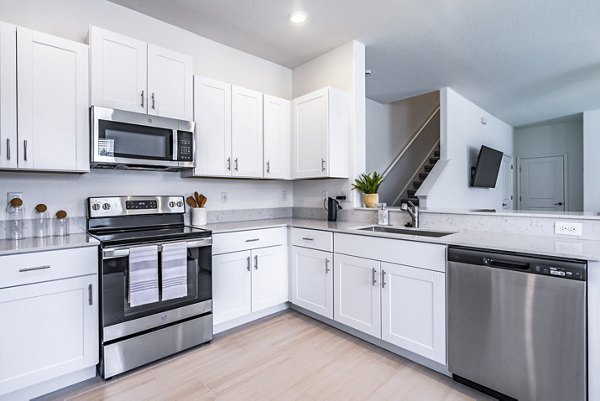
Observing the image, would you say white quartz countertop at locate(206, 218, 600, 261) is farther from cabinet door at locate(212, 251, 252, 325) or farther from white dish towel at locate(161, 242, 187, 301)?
white dish towel at locate(161, 242, 187, 301)

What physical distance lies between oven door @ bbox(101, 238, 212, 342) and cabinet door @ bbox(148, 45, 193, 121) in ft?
3.58

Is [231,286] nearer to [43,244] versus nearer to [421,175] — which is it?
[43,244]

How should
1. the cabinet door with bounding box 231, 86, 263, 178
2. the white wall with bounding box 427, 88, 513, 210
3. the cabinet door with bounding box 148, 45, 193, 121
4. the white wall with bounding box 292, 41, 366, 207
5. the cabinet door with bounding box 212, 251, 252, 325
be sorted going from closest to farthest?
1. the cabinet door with bounding box 148, 45, 193, 121
2. the cabinet door with bounding box 212, 251, 252, 325
3. the cabinet door with bounding box 231, 86, 263, 178
4. the white wall with bounding box 292, 41, 366, 207
5. the white wall with bounding box 427, 88, 513, 210

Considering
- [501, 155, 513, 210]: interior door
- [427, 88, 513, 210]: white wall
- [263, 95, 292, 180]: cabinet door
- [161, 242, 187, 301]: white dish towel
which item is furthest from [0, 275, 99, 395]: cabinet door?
[501, 155, 513, 210]: interior door

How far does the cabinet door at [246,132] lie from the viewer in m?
2.93

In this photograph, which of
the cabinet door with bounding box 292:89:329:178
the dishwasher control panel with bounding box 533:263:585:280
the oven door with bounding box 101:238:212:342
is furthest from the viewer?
the cabinet door with bounding box 292:89:329:178

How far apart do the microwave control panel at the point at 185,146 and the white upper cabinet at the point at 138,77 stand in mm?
164

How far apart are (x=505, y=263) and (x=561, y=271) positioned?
0.76 feet

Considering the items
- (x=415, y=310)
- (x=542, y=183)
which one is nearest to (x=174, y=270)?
(x=415, y=310)

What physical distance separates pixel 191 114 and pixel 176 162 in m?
0.45

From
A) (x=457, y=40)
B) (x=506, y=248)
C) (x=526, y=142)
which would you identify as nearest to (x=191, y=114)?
(x=506, y=248)

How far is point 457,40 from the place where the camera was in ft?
10.4

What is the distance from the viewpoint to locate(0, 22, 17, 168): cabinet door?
183cm

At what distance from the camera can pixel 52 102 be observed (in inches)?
78.1
